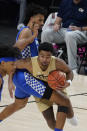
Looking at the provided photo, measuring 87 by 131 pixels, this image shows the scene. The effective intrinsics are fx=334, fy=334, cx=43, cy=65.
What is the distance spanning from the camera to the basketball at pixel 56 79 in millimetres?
2910

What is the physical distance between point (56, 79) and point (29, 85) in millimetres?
244

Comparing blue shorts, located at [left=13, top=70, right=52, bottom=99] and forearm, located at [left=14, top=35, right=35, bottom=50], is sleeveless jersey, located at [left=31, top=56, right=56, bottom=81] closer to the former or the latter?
blue shorts, located at [left=13, top=70, right=52, bottom=99]

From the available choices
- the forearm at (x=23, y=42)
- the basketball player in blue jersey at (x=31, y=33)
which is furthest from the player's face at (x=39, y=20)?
the forearm at (x=23, y=42)

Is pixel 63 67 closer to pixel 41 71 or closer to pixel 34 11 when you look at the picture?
pixel 41 71

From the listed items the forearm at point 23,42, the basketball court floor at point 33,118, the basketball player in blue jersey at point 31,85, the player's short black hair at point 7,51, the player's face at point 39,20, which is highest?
the player's face at point 39,20

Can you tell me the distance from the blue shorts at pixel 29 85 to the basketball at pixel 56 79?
0.06 m

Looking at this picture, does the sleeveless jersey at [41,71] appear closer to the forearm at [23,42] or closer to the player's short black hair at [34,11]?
the forearm at [23,42]

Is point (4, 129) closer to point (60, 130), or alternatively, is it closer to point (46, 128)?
point (46, 128)

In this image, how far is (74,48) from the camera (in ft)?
20.4

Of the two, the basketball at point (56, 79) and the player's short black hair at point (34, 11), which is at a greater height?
the player's short black hair at point (34, 11)

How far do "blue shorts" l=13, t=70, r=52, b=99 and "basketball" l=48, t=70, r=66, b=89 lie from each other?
0.06 metres

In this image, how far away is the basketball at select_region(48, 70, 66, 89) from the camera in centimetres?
291

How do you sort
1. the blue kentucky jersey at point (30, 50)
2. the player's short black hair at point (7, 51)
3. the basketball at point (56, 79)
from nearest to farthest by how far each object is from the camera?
1. the player's short black hair at point (7, 51)
2. the basketball at point (56, 79)
3. the blue kentucky jersey at point (30, 50)

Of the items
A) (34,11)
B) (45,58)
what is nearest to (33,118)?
(45,58)
